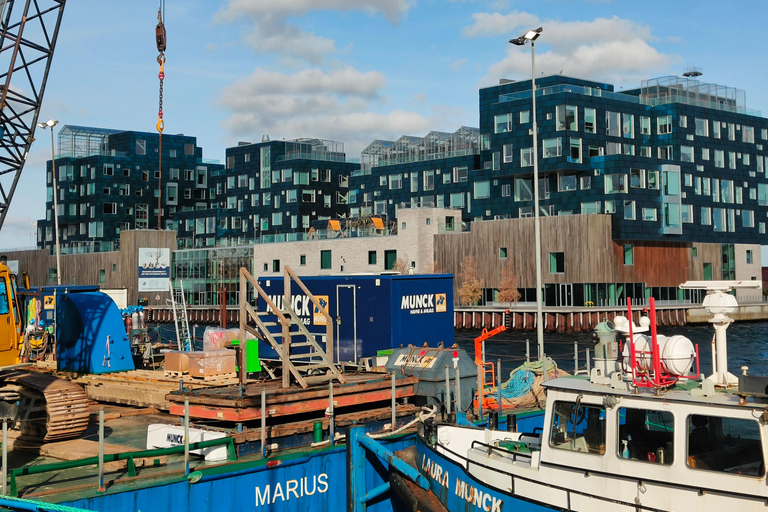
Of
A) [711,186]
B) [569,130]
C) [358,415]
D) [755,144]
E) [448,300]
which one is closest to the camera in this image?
[358,415]

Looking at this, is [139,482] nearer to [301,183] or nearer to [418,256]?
[418,256]

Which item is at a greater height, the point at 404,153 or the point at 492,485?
the point at 404,153

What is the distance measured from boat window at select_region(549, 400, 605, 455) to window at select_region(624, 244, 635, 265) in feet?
213

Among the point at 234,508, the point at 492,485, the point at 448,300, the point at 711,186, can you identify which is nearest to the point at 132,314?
the point at 448,300

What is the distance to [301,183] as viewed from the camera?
111312 mm

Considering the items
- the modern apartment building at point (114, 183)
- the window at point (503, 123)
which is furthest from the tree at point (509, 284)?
the modern apartment building at point (114, 183)

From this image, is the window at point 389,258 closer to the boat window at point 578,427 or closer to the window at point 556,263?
the window at point 556,263

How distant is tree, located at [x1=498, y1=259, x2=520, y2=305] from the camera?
3009 inches

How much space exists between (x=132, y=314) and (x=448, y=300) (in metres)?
13.6

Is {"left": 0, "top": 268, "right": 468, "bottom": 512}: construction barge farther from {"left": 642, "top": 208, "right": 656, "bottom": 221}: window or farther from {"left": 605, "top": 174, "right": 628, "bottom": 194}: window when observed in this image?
{"left": 642, "top": 208, "right": 656, "bottom": 221}: window

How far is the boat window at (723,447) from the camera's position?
11123mm

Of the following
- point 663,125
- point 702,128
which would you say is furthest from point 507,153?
point 702,128

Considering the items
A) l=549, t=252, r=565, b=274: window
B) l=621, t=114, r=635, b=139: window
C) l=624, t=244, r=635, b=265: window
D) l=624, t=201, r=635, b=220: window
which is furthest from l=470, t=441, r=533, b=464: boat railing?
l=621, t=114, r=635, b=139: window

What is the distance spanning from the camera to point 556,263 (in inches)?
2945
